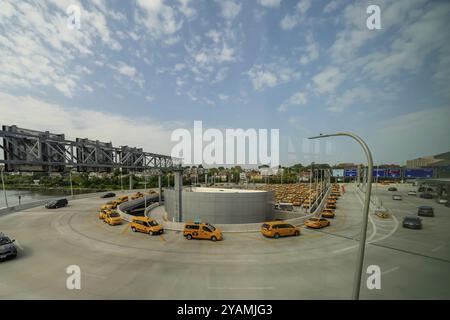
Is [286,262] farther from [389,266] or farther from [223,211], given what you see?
[223,211]

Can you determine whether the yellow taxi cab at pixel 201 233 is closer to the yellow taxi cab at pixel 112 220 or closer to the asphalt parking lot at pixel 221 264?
the asphalt parking lot at pixel 221 264

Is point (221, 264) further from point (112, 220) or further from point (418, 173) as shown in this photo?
point (418, 173)

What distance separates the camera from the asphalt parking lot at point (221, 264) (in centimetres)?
909

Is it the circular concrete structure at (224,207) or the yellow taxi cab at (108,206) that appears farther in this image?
the yellow taxi cab at (108,206)

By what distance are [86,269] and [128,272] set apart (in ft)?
8.97

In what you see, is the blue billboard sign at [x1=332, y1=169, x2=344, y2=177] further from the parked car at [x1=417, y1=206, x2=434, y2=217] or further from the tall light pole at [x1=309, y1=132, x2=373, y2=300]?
the tall light pole at [x1=309, y1=132, x2=373, y2=300]

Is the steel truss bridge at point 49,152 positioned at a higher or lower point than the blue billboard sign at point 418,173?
higher

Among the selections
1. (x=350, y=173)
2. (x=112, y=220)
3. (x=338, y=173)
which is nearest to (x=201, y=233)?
(x=112, y=220)

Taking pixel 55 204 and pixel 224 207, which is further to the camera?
pixel 55 204

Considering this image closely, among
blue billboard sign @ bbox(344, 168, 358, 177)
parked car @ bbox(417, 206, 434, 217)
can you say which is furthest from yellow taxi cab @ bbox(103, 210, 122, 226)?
blue billboard sign @ bbox(344, 168, 358, 177)

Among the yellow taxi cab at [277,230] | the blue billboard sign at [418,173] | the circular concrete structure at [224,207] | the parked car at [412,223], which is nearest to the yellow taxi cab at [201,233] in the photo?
the yellow taxi cab at [277,230]

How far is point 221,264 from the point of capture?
1198 cm

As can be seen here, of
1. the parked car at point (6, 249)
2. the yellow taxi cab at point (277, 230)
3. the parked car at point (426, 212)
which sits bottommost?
the parked car at point (426, 212)
